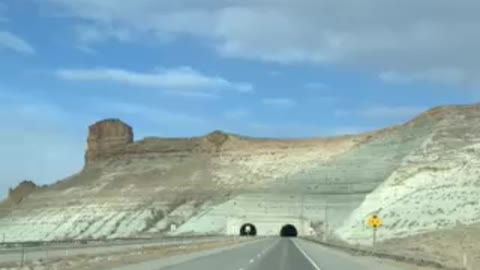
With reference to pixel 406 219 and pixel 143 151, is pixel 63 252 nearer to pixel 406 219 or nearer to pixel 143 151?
pixel 406 219

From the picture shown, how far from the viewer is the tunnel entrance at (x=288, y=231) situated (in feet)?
504

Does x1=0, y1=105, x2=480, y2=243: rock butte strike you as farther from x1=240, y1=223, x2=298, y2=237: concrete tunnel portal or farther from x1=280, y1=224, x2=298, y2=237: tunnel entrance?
x1=280, y1=224, x2=298, y2=237: tunnel entrance

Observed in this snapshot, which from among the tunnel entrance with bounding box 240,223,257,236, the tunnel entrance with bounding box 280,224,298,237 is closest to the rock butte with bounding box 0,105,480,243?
the tunnel entrance with bounding box 240,223,257,236

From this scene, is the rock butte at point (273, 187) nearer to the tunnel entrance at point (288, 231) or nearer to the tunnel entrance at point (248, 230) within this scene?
the tunnel entrance at point (248, 230)

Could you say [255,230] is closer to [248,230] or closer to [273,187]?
[248,230]

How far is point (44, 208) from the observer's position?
176 metres

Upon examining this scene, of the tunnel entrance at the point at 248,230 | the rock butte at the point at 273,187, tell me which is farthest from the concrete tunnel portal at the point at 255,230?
the rock butte at the point at 273,187

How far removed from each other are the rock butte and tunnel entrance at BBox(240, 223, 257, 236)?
2.83ft

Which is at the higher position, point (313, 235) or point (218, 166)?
point (218, 166)

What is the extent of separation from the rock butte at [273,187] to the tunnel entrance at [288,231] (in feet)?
8.15

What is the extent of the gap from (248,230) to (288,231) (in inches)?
357

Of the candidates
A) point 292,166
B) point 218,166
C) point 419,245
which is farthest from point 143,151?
point 419,245

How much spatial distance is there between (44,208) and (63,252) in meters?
127

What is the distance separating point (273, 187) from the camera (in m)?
155
